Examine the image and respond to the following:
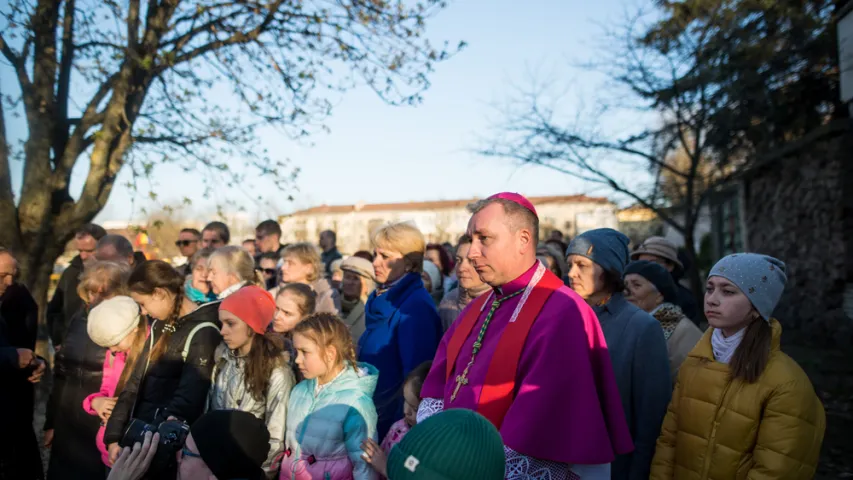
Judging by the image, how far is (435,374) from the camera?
2570mm

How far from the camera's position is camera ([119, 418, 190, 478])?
2.88m

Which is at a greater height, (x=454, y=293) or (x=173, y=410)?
(x=454, y=293)

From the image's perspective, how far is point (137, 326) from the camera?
402 centimetres

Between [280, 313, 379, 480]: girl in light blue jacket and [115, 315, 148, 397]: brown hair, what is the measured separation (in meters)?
1.09

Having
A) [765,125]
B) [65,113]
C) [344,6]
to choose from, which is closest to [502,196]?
[344,6]

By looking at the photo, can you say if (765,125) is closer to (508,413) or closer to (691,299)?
(691,299)

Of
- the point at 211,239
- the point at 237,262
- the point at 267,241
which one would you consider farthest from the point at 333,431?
the point at 267,241

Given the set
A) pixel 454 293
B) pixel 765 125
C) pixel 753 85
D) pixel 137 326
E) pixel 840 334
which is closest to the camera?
pixel 137 326

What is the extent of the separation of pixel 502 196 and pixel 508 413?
0.77 meters

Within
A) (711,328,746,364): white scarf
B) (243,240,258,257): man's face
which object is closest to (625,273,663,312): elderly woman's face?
(711,328,746,364): white scarf

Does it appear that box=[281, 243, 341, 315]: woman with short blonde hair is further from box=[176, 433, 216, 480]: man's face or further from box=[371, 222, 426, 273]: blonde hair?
box=[176, 433, 216, 480]: man's face

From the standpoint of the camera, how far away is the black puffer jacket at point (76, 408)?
13.3ft

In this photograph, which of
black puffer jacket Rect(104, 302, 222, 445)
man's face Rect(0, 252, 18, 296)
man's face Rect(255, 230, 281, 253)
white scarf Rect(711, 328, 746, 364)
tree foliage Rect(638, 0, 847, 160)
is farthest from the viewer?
tree foliage Rect(638, 0, 847, 160)

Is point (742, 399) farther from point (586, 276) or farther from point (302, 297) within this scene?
point (302, 297)
